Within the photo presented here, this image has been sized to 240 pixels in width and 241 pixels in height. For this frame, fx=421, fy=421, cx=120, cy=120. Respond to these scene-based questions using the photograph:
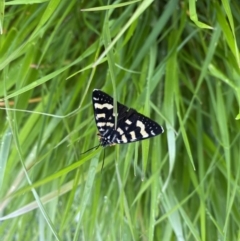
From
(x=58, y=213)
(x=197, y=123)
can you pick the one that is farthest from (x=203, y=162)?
(x=58, y=213)

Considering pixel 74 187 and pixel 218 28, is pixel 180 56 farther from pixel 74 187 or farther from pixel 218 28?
pixel 74 187

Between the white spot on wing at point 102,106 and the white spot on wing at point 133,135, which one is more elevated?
the white spot on wing at point 102,106

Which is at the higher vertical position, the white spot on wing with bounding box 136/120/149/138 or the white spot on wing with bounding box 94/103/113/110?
the white spot on wing with bounding box 94/103/113/110

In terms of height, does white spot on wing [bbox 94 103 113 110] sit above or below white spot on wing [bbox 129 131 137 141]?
above
